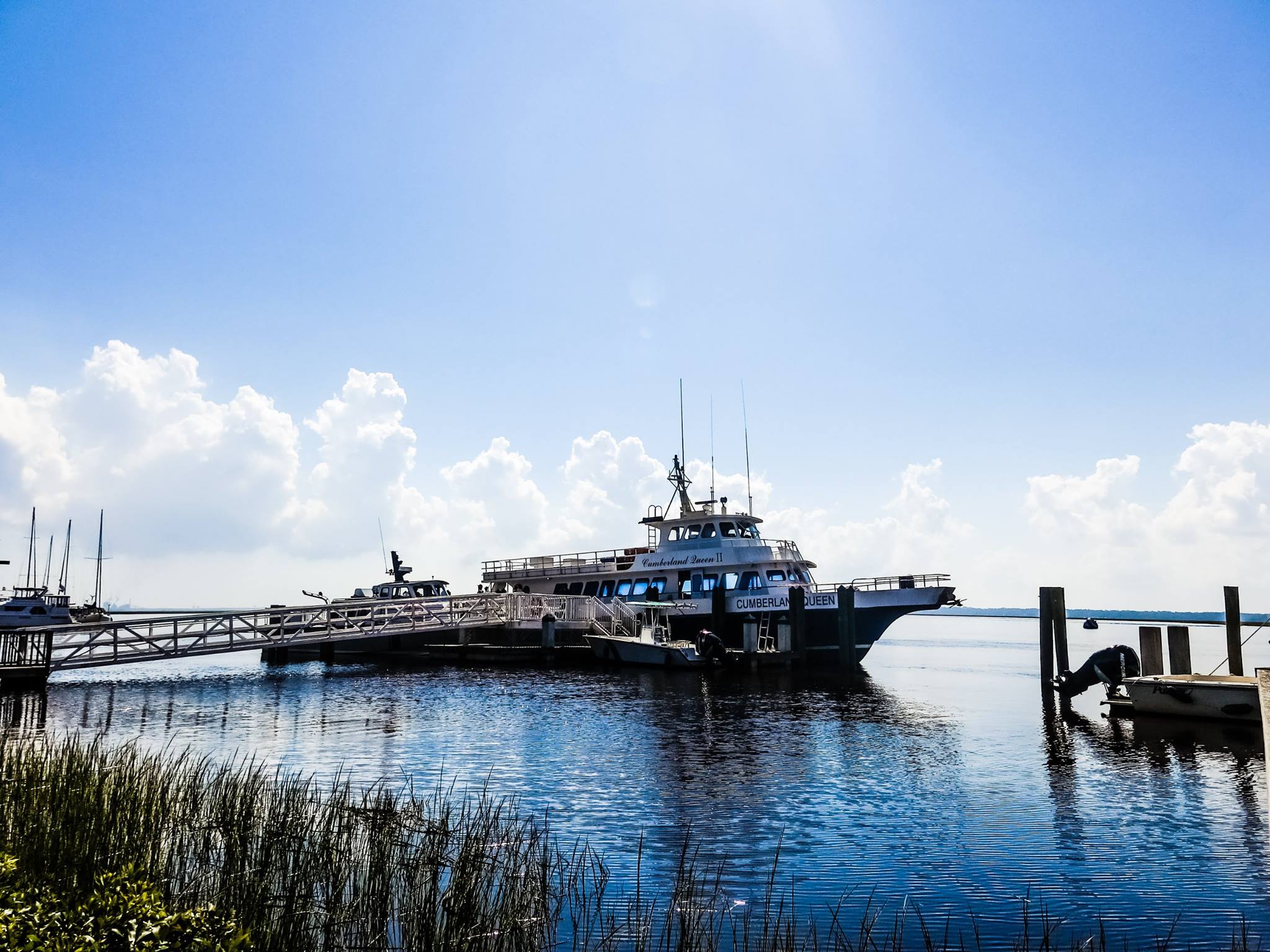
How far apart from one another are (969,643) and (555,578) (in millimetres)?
56389

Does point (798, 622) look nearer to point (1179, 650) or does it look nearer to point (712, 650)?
point (712, 650)

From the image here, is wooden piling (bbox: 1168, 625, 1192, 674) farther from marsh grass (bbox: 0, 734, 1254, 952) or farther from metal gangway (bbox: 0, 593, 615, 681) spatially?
metal gangway (bbox: 0, 593, 615, 681)

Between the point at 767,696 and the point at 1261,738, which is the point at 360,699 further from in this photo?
the point at 1261,738

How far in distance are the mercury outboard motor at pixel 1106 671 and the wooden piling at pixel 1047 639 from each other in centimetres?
237

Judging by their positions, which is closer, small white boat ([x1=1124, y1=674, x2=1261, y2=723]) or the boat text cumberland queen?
small white boat ([x1=1124, y1=674, x2=1261, y2=723])

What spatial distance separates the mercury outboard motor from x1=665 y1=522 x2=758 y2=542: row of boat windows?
1592 centimetres

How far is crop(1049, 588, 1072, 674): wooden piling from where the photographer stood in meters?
28.6

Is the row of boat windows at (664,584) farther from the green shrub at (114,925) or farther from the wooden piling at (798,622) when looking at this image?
the green shrub at (114,925)

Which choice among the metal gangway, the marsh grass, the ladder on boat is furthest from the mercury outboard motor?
the marsh grass

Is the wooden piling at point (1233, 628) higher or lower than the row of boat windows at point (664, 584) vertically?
lower

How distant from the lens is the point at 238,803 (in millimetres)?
10516

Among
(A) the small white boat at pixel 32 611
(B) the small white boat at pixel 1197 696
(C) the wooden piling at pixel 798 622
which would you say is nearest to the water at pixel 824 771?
(B) the small white boat at pixel 1197 696

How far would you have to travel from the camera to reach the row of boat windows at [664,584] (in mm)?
38688

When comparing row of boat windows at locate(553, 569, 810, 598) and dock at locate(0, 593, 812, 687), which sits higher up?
row of boat windows at locate(553, 569, 810, 598)
